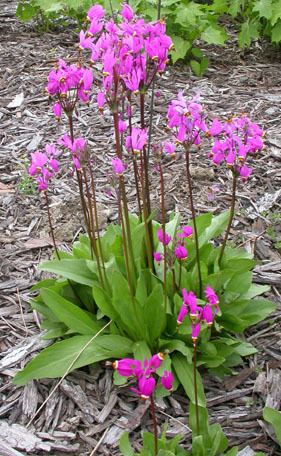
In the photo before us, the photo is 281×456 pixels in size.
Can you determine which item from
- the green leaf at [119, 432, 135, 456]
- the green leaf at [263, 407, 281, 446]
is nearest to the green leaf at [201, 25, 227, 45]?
the green leaf at [263, 407, 281, 446]

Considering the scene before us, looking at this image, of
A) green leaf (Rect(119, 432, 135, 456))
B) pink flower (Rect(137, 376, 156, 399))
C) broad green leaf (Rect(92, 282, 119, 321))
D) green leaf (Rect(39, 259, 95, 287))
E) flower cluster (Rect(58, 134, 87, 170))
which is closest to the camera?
pink flower (Rect(137, 376, 156, 399))

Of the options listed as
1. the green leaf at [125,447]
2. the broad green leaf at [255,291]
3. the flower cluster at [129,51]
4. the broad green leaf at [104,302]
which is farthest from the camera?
the broad green leaf at [255,291]

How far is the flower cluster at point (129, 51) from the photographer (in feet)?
7.40

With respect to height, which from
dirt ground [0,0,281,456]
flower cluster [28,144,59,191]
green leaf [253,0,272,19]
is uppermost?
flower cluster [28,144,59,191]

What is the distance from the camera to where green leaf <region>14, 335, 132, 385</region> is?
2.72 m

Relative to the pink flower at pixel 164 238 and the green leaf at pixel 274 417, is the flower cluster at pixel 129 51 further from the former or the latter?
the green leaf at pixel 274 417

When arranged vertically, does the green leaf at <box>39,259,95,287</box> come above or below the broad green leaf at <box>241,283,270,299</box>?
above

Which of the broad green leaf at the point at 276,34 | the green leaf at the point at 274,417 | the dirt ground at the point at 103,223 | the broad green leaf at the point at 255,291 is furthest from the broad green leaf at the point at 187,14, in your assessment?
the green leaf at the point at 274,417

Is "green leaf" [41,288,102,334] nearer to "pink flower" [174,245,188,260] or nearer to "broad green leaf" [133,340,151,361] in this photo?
"broad green leaf" [133,340,151,361]

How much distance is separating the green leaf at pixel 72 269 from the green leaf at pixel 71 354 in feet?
0.88

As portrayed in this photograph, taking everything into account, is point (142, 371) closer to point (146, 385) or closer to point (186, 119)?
point (146, 385)

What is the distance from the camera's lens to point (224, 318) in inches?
115

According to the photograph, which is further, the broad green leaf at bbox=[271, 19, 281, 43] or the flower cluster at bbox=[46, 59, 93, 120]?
the broad green leaf at bbox=[271, 19, 281, 43]

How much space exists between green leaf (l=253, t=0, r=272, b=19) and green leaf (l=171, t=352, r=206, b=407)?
3.63m
